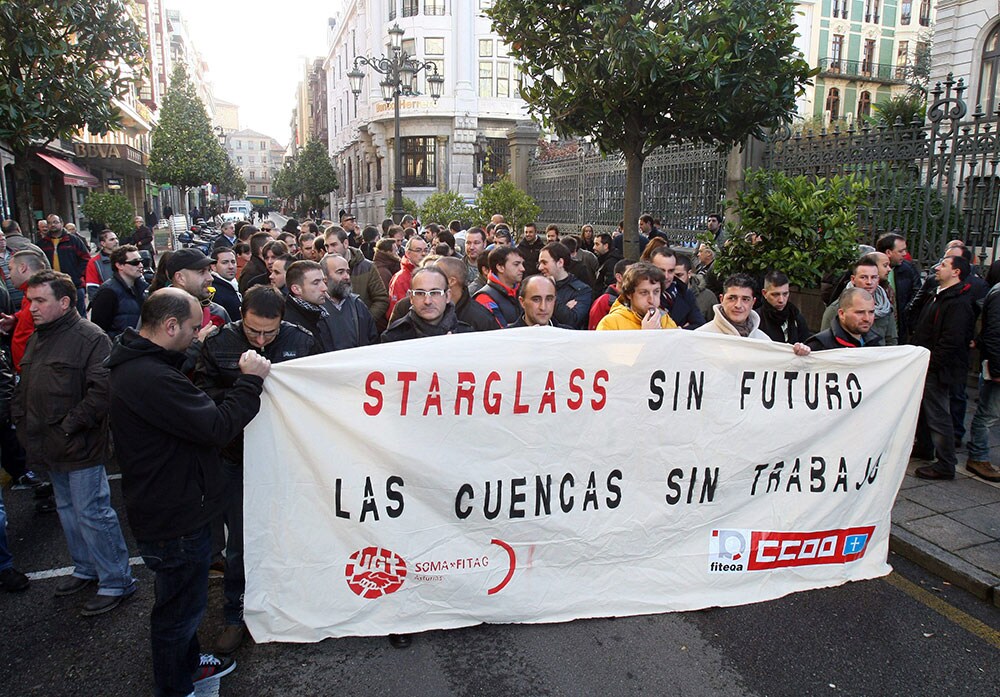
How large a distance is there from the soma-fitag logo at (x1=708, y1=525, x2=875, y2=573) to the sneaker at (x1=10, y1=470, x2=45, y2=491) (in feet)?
17.5

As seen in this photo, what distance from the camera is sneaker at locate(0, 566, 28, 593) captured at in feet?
14.2

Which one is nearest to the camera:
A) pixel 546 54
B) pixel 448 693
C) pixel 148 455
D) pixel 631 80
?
pixel 148 455

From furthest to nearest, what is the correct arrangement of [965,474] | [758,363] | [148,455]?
[965,474]
[758,363]
[148,455]

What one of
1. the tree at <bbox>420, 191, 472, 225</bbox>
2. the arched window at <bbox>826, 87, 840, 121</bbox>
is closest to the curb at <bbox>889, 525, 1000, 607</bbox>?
the tree at <bbox>420, 191, 472, 225</bbox>

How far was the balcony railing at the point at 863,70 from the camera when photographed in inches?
2179

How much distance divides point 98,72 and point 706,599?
43.5 ft

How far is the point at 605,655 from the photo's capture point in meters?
3.59

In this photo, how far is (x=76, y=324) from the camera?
4.14 metres

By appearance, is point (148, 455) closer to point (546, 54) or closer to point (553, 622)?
point (553, 622)

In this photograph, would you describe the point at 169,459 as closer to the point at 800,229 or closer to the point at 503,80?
the point at 800,229

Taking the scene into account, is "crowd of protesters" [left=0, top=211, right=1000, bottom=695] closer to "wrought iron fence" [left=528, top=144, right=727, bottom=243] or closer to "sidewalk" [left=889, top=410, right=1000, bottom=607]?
"sidewalk" [left=889, top=410, right=1000, bottom=607]

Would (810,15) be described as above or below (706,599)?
above

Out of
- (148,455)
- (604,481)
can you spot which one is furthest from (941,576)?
(148,455)

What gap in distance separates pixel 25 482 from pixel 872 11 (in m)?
65.7
